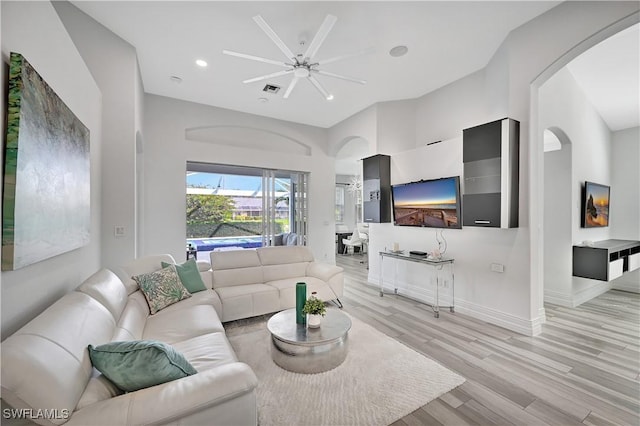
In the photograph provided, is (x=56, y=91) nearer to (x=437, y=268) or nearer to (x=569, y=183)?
(x=437, y=268)

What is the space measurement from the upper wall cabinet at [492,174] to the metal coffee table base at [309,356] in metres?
2.29

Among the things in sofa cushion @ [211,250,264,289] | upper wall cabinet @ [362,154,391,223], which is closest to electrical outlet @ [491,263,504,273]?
upper wall cabinet @ [362,154,391,223]

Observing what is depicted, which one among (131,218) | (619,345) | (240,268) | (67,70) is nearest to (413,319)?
(619,345)

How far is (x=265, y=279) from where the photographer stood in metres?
3.93

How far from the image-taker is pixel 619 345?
284 centimetres

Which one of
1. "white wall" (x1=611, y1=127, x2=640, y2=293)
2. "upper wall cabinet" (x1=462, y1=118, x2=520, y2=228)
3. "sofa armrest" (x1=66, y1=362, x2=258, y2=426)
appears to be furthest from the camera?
"white wall" (x1=611, y1=127, x2=640, y2=293)

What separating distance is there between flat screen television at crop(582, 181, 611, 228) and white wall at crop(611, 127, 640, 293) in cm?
39

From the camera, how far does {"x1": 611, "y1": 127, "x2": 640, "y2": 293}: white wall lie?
479 cm

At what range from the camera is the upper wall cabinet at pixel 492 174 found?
306 centimetres

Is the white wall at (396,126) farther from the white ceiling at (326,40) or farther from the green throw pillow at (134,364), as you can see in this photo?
the green throw pillow at (134,364)

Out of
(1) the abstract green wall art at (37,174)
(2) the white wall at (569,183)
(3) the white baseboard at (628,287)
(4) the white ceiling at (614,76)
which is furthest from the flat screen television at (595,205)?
(1) the abstract green wall art at (37,174)

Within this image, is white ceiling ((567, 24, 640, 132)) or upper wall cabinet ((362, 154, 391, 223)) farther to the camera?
upper wall cabinet ((362, 154, 391, 223))

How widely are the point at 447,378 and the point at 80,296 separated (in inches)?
112

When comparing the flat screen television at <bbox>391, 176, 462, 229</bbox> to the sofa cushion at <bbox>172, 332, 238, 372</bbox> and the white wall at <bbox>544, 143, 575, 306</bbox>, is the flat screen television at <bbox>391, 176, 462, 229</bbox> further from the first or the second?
the sofa cushion at <bbox>172, 332, 238, 372</bbox>
